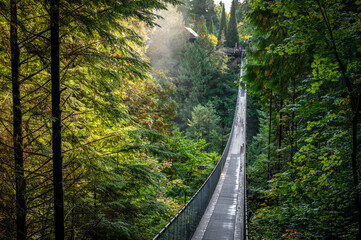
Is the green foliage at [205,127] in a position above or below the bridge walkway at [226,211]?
above

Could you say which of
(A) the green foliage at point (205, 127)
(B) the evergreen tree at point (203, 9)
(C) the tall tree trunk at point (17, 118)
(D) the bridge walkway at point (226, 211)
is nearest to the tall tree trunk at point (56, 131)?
(C) the tall tree trunk at point (17, 118)

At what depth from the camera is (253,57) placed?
24.6ft

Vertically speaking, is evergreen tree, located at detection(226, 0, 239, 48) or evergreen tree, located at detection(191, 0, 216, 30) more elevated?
evergreen tree, located at detection(191, 0, 216, 30)

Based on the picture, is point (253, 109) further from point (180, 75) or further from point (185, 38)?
point (185, 38)

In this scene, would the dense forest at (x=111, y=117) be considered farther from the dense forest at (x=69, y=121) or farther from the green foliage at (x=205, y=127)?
the green foliage at (x=205, y=127)

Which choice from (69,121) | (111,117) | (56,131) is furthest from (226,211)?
(56,131)

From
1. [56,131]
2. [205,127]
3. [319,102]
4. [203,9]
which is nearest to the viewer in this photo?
[56,131]

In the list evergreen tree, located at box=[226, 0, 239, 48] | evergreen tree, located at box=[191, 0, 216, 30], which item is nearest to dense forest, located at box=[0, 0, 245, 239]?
evergreen tree, located at box=[226, 0, 239, 48]

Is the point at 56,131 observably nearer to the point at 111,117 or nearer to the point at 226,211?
the point at 111,117

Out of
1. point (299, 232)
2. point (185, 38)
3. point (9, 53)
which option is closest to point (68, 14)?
point (9, 53)

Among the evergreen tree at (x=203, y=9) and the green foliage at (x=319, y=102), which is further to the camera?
the evergreen tree at (x=203, y=9)

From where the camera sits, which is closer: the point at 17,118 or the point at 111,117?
the point at 17,118

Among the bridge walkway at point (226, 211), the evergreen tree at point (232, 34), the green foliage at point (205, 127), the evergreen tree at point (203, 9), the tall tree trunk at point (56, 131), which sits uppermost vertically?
the evergreen tree at point (203, 9)

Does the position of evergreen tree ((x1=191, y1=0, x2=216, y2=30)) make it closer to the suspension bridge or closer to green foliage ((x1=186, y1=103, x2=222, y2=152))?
green foliage ((x1=186, y1=103, x2=222, y2=152))
